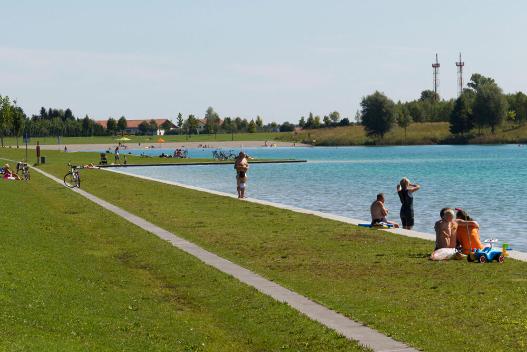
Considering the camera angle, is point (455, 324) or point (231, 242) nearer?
point (455, 324)

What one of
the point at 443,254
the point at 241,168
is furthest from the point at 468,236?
the point at 241,168

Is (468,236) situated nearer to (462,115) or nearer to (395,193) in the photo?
(395,193)

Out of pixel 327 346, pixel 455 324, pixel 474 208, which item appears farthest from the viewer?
pixel 474 208

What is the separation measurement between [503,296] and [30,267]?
872cm

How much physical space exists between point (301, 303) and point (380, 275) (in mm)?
3478

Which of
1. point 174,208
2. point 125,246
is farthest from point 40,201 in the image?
point 125,246

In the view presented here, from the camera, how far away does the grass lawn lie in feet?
37.1

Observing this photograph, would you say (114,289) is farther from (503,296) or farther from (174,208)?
(174,208)

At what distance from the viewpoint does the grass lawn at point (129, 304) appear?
11320 millimetres

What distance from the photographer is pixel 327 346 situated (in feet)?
36.5

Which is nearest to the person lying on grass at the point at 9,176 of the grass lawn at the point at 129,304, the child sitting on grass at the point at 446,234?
the grass lawn at the point at 129,304

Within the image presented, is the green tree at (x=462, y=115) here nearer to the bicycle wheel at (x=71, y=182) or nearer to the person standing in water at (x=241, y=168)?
the bicycle wheel at (x=71, y=182)

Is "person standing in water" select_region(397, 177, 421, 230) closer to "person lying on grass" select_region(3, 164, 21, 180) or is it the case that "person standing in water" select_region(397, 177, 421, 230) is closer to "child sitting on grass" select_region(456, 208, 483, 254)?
"child sitting on grass" select_region(456, 208, 483, 254)

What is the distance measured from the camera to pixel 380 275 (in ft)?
55.7
